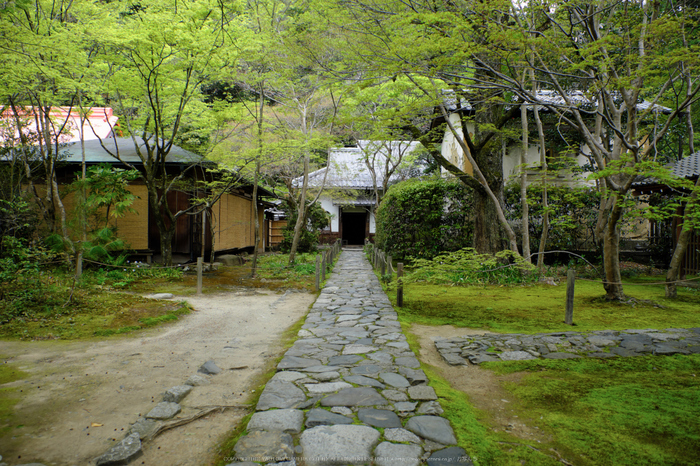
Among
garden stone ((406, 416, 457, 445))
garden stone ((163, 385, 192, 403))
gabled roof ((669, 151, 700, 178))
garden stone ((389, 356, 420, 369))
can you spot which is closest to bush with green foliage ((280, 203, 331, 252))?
gabled roof ((669, 151, 700, 178))

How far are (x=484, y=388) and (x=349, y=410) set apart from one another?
1.48m

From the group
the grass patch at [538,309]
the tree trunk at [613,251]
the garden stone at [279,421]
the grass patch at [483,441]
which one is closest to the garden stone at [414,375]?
the grass patch at [483,441]

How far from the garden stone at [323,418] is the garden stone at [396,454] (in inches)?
17.6

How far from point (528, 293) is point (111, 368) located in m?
8.13

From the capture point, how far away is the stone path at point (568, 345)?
4680mm

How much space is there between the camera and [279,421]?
9.93 ft

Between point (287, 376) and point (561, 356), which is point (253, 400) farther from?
point (561, 356)

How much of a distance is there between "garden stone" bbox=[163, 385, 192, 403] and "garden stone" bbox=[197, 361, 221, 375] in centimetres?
47

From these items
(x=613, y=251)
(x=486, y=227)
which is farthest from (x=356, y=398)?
(x=486, y=227)

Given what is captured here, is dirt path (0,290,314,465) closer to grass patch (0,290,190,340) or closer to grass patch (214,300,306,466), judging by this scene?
grass patch (214,300,306,466)

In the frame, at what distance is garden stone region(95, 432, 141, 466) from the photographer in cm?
253

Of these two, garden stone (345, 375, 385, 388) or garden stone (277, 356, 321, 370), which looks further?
garden stone (277, 356, 321, 370)

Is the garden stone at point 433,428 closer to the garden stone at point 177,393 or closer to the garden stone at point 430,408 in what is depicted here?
the garden stone at point 430,408

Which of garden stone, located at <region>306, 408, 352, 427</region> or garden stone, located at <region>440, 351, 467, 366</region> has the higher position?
garden stone, located at <region>306, 408, 352, 427</region>
